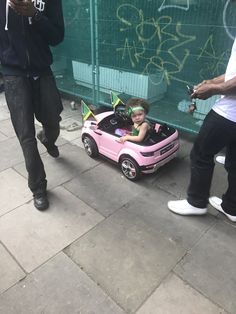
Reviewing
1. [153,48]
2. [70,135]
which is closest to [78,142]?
[70,135]

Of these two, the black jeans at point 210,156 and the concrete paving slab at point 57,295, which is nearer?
the concrete paving slab at point 57,295

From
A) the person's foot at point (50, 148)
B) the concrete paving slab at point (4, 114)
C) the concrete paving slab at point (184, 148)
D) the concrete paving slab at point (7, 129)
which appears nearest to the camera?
the person's foot at point (50, 148)

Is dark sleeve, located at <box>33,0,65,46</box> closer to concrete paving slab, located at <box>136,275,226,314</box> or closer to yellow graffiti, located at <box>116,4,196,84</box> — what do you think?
yellow graffiti, located at <box>116,4,196,84</box>

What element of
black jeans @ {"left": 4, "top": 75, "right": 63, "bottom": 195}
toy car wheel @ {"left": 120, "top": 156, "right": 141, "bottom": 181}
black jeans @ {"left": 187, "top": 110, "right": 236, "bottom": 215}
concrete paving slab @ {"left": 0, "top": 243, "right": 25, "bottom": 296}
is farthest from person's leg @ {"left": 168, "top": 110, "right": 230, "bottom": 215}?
concrete paving slab @ {"left": 0, "top": 243, "right": 25, "bottom": 296}

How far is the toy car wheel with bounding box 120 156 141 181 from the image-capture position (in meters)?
3.03

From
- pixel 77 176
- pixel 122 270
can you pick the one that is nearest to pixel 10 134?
pixel 77 176

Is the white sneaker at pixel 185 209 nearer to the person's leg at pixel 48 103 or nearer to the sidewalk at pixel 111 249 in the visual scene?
the sidewalk at pixel 111 249

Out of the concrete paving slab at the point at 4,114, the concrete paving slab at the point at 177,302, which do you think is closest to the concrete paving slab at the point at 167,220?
the concrete paving slab at the point at 177,302

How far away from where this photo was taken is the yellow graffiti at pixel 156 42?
11.7 ft

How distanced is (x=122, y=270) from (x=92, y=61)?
132 inches

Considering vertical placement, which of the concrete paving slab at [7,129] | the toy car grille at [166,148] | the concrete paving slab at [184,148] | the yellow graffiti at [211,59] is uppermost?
the yellow graffiti at [211,59]

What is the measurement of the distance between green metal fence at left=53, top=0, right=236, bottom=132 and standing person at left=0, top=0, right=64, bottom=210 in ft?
5.27

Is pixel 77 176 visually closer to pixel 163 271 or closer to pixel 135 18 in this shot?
pixel 163 271

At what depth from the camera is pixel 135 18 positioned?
3.83 m
